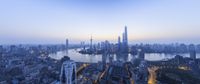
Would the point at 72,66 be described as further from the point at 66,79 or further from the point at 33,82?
the point at 33,82

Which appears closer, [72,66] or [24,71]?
[72,66]

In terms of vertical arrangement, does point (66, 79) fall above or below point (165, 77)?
above

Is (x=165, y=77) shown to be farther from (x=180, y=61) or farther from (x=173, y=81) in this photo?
(x=180, y=61)

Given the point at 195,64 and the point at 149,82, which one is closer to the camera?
the point at 149,82

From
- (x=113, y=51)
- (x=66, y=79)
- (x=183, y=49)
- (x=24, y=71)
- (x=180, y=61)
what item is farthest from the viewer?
(x=183, y=49)

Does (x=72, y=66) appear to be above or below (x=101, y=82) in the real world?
above

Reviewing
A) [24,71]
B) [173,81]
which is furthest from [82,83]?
[24,71]

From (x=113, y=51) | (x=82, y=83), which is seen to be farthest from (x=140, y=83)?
(x=113, y=51)

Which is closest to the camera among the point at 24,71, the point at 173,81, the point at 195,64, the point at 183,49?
the point at 173,81

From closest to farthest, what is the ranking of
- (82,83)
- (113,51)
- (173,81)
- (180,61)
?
(82,83)
(173,81)
(180,61)
(113,51)

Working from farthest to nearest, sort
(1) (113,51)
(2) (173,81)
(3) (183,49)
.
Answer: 1. (3) (183,49)
2. (1) (113,51)
3. (2) (173,81)
